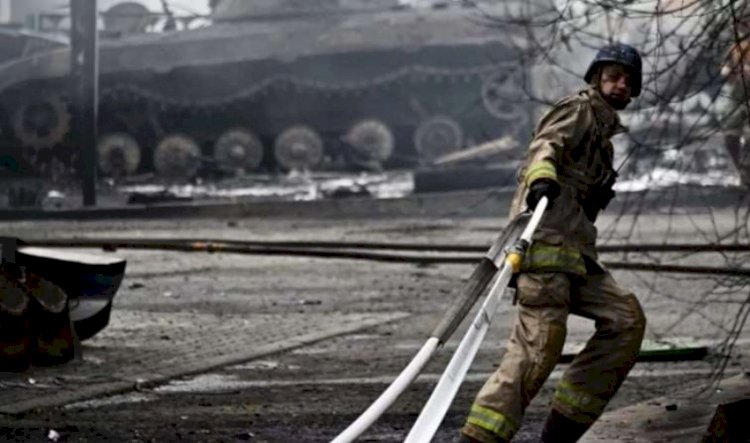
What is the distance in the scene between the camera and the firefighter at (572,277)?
19.7 ft

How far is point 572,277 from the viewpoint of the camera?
6254mm

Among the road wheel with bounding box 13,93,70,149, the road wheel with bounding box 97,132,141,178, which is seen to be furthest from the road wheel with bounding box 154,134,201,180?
the road wheel with bounding box 13,93,70,149

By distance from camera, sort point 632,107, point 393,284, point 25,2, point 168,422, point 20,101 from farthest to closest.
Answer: point 25,2, point 20,101, point 393,284, point 632,107, point 168,422

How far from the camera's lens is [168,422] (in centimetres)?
754

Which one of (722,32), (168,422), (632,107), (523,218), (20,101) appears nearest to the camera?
(523,218)

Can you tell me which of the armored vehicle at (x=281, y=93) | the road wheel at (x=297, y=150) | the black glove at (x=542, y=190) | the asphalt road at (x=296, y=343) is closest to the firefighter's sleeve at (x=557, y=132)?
the black glove at (x=542, y=190)

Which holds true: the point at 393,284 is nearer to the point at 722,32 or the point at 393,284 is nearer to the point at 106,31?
the point at 722,32

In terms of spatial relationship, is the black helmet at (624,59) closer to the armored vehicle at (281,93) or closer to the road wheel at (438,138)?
the armored vehicle at (281,93)

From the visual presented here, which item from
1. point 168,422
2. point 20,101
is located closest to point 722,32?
point 168,422

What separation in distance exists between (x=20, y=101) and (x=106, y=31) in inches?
94.8

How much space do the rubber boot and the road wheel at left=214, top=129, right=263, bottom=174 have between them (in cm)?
2716

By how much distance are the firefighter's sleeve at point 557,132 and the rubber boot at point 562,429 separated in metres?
0.83

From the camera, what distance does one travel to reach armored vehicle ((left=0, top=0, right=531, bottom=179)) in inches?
1289

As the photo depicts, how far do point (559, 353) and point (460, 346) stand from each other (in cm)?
100
